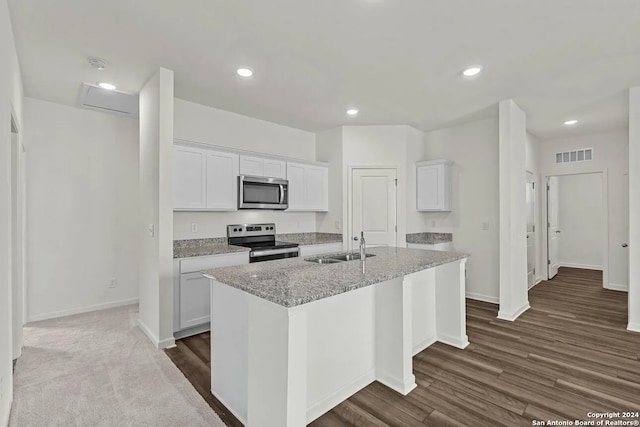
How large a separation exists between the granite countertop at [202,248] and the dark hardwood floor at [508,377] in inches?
36.2

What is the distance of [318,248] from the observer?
467cm

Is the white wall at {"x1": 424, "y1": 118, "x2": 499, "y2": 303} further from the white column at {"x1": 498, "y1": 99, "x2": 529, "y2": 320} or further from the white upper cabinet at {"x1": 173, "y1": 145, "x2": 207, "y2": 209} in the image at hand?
the white upper cabinet at {"x1": 173, "y1": 145, "x2": 207, "y2": 209}

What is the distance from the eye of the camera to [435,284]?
10.5ft

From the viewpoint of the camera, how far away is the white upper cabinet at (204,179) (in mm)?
3480

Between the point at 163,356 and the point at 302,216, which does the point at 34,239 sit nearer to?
the point at 163,356

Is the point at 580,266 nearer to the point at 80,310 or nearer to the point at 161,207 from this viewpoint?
the point at 161,207

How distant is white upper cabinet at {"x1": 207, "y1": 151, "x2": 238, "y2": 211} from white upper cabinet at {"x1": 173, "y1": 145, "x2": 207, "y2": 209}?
0.25 feet

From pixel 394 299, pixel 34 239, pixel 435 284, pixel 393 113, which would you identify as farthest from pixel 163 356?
pixel 393 113

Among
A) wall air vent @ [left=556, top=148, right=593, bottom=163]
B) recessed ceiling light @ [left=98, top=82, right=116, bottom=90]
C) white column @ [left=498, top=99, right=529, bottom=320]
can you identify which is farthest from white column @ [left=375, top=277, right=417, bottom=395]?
wall air vent @ [left=556, top=148, right=593, bottom=163]

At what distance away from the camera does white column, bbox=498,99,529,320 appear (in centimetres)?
391

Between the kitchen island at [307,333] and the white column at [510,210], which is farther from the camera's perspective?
the white column at [510,210]

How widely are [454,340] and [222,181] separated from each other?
318 centimetres

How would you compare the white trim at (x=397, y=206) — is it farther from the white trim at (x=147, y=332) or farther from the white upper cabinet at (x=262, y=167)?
the white trim at (x=147, y=332)

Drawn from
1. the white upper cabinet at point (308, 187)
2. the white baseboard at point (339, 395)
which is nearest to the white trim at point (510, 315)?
the white baseboard at point (339, 395)
